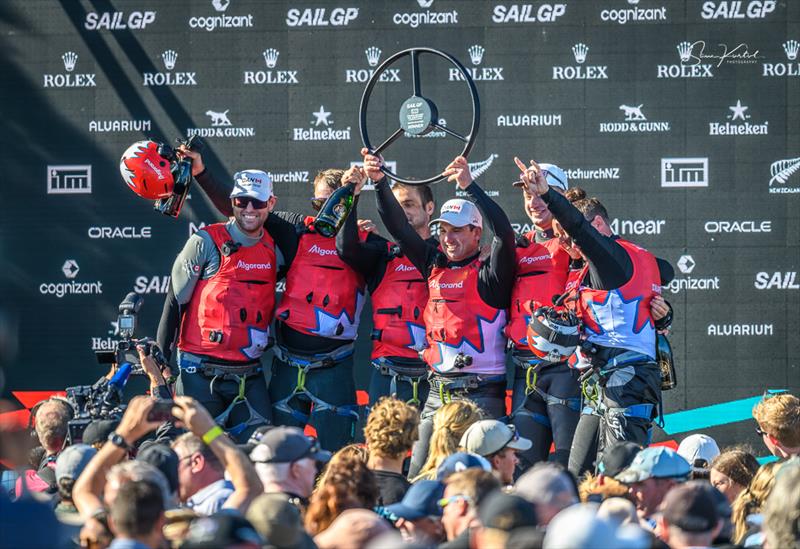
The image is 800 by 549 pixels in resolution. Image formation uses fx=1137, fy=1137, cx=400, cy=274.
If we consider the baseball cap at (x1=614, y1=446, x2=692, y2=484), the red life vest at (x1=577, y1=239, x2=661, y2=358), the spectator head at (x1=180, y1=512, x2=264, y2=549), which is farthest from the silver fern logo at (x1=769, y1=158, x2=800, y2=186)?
the spectator head at (x1=180, y1=512, x2=264, y2=549)

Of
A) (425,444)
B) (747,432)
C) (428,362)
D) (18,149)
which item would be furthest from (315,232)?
(747,432)

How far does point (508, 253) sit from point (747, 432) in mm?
2477

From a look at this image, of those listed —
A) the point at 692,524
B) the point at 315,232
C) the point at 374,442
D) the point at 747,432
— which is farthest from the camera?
the point at 747,432

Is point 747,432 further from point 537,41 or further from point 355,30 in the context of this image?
point 355,30

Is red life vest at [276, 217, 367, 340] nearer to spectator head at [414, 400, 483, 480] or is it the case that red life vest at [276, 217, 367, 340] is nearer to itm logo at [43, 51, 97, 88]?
spectator head at [414, 400, 483, 480]

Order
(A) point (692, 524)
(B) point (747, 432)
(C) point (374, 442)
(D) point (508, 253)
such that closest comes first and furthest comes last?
(A) point (692, 524) → (C) point (374, 442) → (D) point (508, 253) → (B) point (747, 432)

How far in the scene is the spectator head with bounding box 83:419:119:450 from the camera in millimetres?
5090

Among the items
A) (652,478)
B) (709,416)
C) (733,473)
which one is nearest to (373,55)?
(709,416)

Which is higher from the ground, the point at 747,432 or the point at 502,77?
the point at 502,77

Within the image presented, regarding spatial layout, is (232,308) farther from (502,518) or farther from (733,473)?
(502,518)

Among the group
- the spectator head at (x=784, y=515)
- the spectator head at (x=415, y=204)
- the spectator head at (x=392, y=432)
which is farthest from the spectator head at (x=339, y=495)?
the spectator head at (x=415, y=204)

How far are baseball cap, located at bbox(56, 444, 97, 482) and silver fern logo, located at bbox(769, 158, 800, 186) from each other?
483 centimetres

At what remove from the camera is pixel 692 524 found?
135 inches

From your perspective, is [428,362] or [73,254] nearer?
[428,362]
